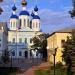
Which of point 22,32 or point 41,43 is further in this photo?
point 22,32

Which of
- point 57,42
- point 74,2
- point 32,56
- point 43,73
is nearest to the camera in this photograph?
point 74,2

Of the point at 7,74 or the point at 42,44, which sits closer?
the point at 7,74

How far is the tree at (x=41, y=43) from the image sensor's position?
358ft

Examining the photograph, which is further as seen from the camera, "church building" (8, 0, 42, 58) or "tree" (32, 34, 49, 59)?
"church building" (8, 0, 42, 58)

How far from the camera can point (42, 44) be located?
110250mm

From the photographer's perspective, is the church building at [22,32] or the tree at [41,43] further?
the church building at [22,32]

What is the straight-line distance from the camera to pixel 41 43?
112 metres

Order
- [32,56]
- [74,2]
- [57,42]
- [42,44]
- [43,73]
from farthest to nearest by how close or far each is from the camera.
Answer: [32,56]
[42,44]
[57,42]
[43,73]
[74,2]

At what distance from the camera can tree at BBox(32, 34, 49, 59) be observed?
358 ft

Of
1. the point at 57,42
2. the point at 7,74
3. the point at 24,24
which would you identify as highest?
the point at 24,24

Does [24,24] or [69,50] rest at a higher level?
[24,24]

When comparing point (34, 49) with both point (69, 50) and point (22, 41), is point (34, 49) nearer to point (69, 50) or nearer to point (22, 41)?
point (22, 41)

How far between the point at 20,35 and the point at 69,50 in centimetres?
6757

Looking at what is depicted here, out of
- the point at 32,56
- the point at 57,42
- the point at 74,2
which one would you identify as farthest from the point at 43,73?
the point at 32,56
